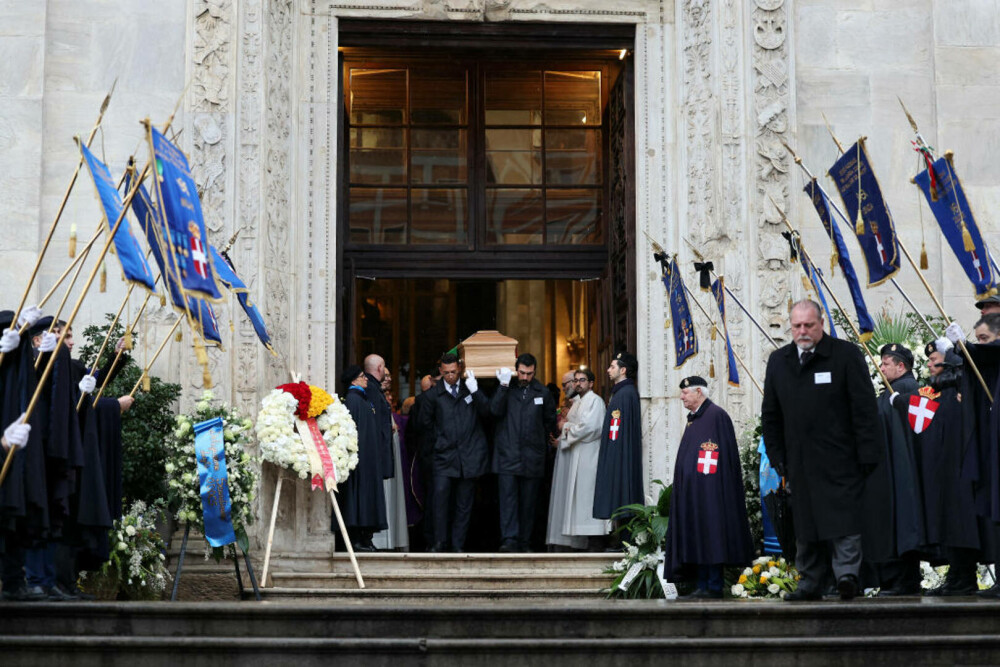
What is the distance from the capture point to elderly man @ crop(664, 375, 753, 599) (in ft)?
35.1

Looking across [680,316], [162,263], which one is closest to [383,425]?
[680,316]

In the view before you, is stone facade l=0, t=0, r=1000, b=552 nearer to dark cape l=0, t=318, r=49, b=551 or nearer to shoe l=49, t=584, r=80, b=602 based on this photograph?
shoe l=49, t=584, r=80, b=602

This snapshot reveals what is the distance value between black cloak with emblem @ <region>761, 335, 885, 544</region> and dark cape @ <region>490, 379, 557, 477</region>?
5.11 metres

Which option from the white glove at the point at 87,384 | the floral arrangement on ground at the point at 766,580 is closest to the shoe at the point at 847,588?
the floral arrangement on ground at the point at 766,580

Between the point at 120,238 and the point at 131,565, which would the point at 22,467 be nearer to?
the point at 120,238

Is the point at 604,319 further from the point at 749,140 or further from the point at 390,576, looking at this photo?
the point at 390,576

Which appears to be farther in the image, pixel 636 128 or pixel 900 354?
pixel 636 128

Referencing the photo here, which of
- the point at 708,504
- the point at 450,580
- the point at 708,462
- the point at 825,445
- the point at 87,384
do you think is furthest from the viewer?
the point at 450,580

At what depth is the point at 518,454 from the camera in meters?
14.2

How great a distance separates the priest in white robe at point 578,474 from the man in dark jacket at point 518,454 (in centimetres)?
23

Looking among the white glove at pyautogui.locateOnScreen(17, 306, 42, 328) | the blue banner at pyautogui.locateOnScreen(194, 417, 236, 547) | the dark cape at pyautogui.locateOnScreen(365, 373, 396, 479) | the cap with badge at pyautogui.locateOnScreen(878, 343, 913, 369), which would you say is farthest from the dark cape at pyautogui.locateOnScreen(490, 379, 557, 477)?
the white glove at pyautogui.locateOnScreen(17, 306, 42, 328)

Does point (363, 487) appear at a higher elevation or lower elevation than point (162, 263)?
lower

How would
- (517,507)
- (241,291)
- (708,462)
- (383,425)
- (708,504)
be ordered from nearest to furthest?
(708,504)
(708,462)
(241,291)
(383,425)
(517,507)

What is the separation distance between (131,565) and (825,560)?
17.9 feet
